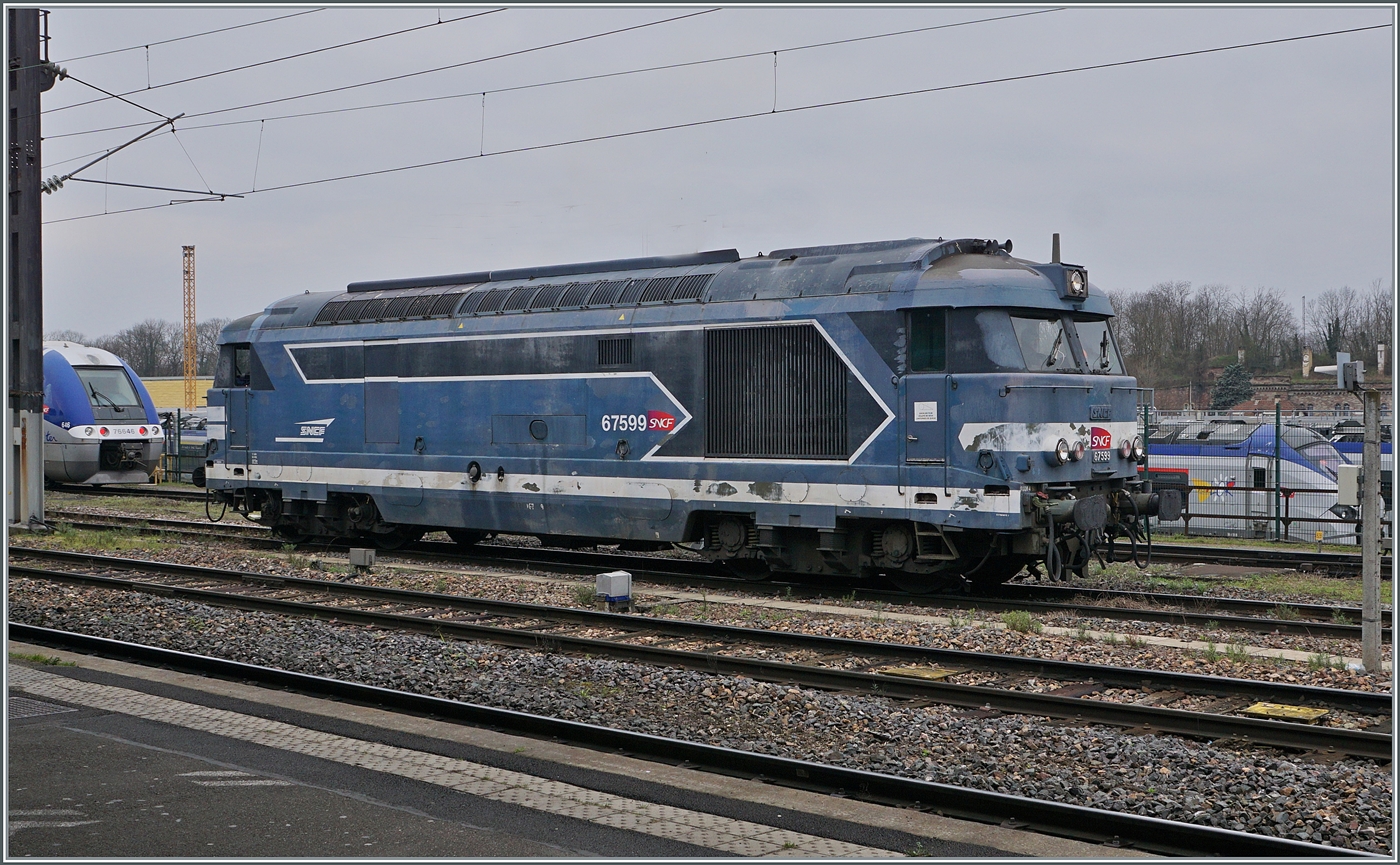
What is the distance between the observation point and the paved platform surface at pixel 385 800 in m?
5.82

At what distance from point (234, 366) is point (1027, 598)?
42.1 ft

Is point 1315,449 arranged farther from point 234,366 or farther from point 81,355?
point 81,355

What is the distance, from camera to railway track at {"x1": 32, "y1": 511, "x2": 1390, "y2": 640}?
1180cm

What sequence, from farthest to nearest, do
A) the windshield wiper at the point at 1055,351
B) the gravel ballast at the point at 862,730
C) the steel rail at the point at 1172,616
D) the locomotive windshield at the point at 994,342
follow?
1. the windshield wiper at the point at 1055,351
2. the locomotive windshield at the point at 994,342
3. the steel rail at the point at 1172,616
4. the gravel ballast at the point at 862,730

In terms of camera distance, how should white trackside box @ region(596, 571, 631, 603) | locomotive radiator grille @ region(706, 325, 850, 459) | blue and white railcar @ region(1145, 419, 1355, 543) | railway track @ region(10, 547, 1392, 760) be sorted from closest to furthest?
railway track @ region(10, 547, 1392, 760)
white trackside box @ region(596, 571, 631, 603)
locomotive radiator grille @ region(706, 325, 850, 459)
blue and white railcar @ region(1145, 419, 1355, 543)

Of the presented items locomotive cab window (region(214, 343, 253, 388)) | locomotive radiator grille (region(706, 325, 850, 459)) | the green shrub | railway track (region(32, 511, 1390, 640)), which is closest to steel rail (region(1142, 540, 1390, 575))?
railway track (region(32, 511, 1390, 640))

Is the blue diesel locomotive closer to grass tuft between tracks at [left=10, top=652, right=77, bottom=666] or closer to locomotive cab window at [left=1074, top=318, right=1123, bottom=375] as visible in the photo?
locomotive cab window at [left=1074, top=318, right=1123, bottom=375]

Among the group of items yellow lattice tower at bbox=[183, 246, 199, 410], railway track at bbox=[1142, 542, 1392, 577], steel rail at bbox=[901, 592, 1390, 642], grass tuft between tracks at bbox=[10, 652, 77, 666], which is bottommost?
grass tuft between tracks at bbox=[10, 652, 77, 666]

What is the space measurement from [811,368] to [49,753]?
28.7 feet

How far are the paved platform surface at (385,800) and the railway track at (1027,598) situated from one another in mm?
6613

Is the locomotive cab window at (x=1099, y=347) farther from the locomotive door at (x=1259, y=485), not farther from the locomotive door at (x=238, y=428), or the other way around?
the locomotive door at (x=238, y=428)

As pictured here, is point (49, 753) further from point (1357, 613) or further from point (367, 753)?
point (1357, 613)

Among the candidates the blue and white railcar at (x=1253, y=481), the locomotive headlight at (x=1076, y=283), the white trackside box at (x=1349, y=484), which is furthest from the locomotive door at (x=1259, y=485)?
the white trackside box at (x=1349, y=484)

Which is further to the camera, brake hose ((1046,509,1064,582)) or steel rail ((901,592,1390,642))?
brake hose ((1046,509,1064,582))
